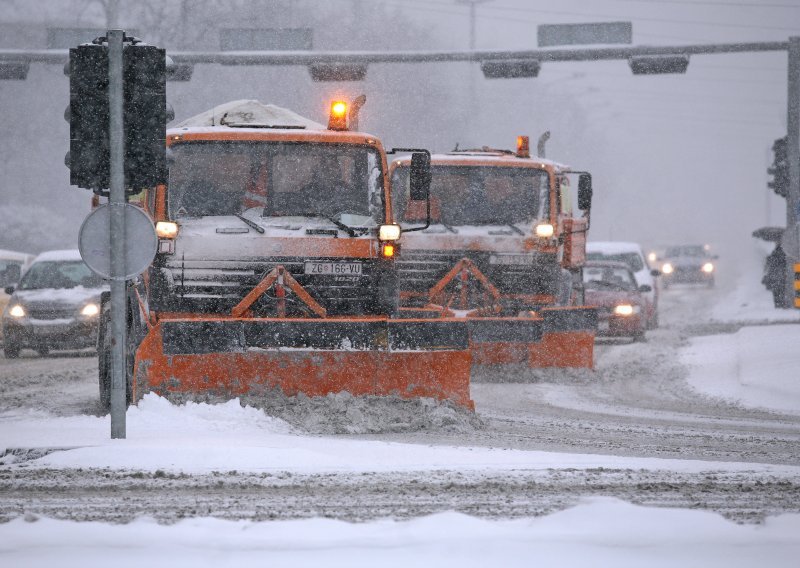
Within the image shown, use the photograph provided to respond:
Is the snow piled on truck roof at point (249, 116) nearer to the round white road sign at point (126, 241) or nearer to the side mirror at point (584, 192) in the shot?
the side mirror at point (584, 192)

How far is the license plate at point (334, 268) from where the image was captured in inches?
426

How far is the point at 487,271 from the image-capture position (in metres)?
15.1

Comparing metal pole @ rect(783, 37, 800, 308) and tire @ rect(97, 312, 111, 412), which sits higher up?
metal pole @ rect(783, 37, 800, 308)

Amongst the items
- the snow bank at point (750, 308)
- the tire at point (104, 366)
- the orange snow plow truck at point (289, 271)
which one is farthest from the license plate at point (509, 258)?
the snow bank at point (750, 308)

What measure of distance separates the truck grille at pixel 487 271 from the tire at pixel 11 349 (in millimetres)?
6938

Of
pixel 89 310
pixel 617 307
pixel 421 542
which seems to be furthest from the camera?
pixel 617 307

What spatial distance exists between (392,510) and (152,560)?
155cm

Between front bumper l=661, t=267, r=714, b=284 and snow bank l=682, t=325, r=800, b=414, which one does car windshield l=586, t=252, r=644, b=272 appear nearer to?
snow bank l=682, t=325, r=800, b=414

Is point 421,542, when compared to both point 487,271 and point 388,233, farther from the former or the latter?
point 487,271

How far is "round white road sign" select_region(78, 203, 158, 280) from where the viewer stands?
841 centimetres

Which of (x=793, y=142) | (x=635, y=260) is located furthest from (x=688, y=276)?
(x=793, y=142)

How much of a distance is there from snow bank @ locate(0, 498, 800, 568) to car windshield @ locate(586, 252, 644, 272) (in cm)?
1995

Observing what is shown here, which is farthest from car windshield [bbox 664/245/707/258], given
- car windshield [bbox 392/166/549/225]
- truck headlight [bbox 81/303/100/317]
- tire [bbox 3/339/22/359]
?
car windshield [bbox 392/166/549/225]

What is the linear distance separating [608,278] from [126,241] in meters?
15.5
